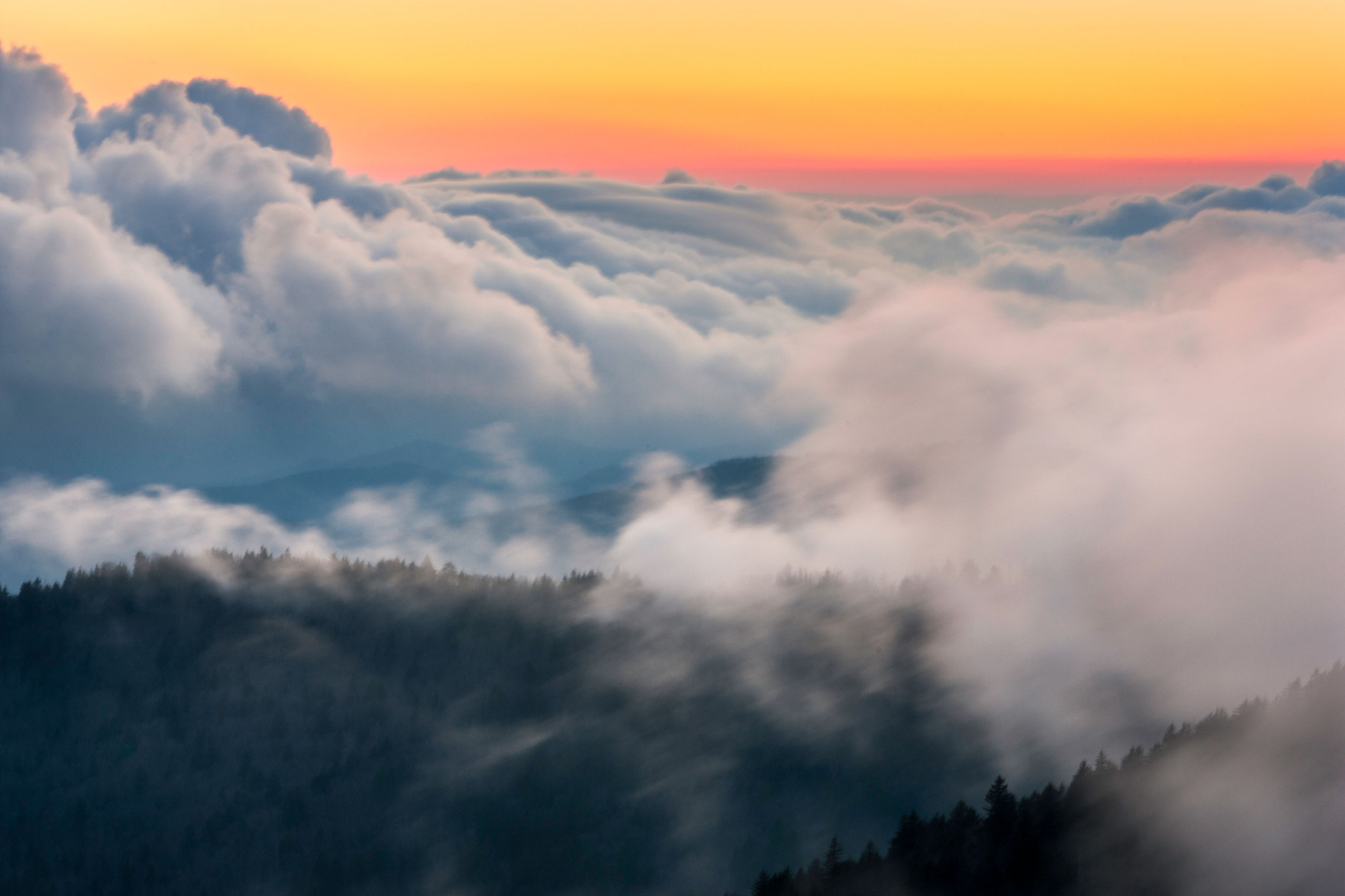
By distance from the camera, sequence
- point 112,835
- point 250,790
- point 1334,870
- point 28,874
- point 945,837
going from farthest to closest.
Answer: point 250,790 < point 112,835 < point 28,874 < point 945,837 < point 1334,870

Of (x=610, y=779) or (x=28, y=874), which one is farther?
(x=610, y=779)

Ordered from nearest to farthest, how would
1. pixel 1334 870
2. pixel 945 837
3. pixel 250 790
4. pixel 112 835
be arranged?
1. pixel 1334 870
2. pixel 945 837
3. pixel 112 835
4. pixel 250 790

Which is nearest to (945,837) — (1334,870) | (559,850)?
(1334,870)

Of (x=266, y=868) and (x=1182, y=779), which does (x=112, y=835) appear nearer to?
(x=266, y=868)

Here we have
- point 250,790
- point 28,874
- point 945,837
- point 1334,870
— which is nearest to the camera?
point 1334,870

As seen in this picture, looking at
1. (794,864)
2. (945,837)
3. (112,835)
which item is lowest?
(794,864)

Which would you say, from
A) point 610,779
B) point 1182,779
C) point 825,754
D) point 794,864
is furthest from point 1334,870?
point 610,779

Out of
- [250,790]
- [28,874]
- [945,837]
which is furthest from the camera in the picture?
[250,790]

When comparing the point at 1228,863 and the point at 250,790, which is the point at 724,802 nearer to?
the point at 250,790

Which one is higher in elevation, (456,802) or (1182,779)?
(1182,779)
